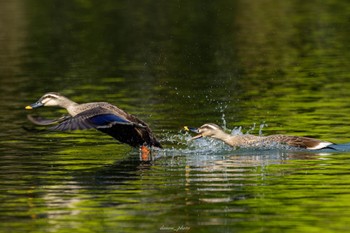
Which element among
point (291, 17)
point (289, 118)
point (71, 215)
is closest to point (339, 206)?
point (71, 215)

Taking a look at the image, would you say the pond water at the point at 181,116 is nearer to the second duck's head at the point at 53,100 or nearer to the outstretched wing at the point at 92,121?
the outstretched wing at the point at 92,121

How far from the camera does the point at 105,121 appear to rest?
2067 cm

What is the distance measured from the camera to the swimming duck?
20438 millimetres

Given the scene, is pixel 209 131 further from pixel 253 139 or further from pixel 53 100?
pixel 53 100

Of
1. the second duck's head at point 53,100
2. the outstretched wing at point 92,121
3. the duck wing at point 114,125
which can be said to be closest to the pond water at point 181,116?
the duck wing at point 114,125

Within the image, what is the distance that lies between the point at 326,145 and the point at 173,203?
16.5 feet

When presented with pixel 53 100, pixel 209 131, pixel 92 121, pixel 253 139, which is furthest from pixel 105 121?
pixel 253 139

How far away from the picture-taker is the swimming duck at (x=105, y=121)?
20.4 meters

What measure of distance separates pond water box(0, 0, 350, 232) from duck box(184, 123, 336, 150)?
1.01ft

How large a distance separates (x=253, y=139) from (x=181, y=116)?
3735mm

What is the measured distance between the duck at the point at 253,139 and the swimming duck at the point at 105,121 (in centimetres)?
80

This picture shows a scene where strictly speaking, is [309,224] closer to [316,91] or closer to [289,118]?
[289,118]

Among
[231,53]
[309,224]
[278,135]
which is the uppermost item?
[231,53]

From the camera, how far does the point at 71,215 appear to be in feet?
53.5
